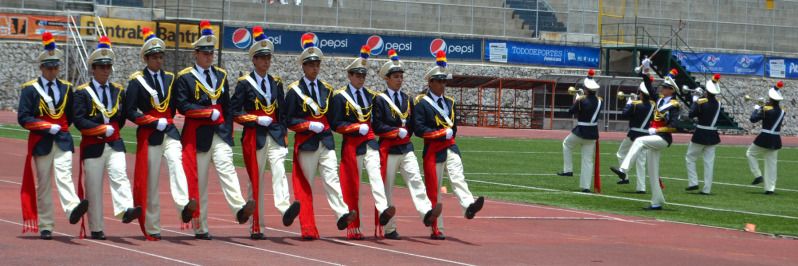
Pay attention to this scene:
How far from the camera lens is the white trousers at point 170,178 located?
12.7 metres

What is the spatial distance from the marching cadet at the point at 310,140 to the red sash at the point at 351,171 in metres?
0.30

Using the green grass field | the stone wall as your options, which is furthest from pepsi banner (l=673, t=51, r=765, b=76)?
the green grass field

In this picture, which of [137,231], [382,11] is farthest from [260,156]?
[382,11]

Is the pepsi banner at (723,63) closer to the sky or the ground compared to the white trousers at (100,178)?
closer to the sky

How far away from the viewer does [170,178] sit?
503 inches

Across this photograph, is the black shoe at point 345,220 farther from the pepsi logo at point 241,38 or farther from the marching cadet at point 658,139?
the pepsi logo at point 241,38

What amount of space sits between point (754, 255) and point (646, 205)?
20.7 ft

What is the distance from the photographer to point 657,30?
57.3 meters

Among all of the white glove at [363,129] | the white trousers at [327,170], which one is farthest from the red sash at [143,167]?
the white glove at [363,129]

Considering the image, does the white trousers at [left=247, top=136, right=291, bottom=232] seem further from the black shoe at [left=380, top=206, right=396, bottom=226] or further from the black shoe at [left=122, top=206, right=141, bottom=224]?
the black shoe at [left=122, top=206, right=141, bottom=224]

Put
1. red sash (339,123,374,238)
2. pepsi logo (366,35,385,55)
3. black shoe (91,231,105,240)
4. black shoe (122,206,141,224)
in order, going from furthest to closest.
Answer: pepsi logo (366,35,385,55), red sash (339,123,374,238), black shoe (91,231,105,240), black shoe (122,206,141,224)

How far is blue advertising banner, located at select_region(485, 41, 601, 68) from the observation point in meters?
53.2

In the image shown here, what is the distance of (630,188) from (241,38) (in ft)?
83.0

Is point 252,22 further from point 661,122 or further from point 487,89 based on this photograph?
point 661,122
